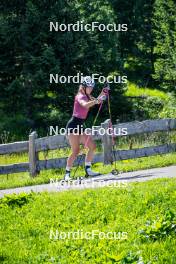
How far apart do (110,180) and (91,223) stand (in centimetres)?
309

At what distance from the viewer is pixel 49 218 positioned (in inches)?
370

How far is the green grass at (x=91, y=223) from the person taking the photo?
7555mm

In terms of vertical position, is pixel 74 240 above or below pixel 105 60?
below

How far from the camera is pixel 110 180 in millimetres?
11961

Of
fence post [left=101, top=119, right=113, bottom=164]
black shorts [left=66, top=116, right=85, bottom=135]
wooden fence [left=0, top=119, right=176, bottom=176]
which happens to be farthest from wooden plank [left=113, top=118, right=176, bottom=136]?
black shorts [left=66, top=116, right=85, bottom=135]

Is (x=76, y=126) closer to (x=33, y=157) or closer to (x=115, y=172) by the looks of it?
(x=115, y=172)

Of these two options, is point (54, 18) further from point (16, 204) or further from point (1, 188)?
point (16, 204)

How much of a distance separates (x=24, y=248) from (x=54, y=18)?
18.7 metres

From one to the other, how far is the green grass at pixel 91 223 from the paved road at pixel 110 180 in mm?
853

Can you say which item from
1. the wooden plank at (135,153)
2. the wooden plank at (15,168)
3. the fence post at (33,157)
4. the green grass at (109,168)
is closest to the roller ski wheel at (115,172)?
the green grass at (109,168)

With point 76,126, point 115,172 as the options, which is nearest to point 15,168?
point 115,172

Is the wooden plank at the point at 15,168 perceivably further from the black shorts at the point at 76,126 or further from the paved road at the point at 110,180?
the black shorts at the point at 76,126

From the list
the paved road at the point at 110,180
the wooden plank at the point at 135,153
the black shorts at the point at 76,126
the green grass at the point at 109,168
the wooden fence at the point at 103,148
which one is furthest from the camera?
the wooden plank at the point at 135,153

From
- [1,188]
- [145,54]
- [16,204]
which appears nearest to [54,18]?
[1,188]
